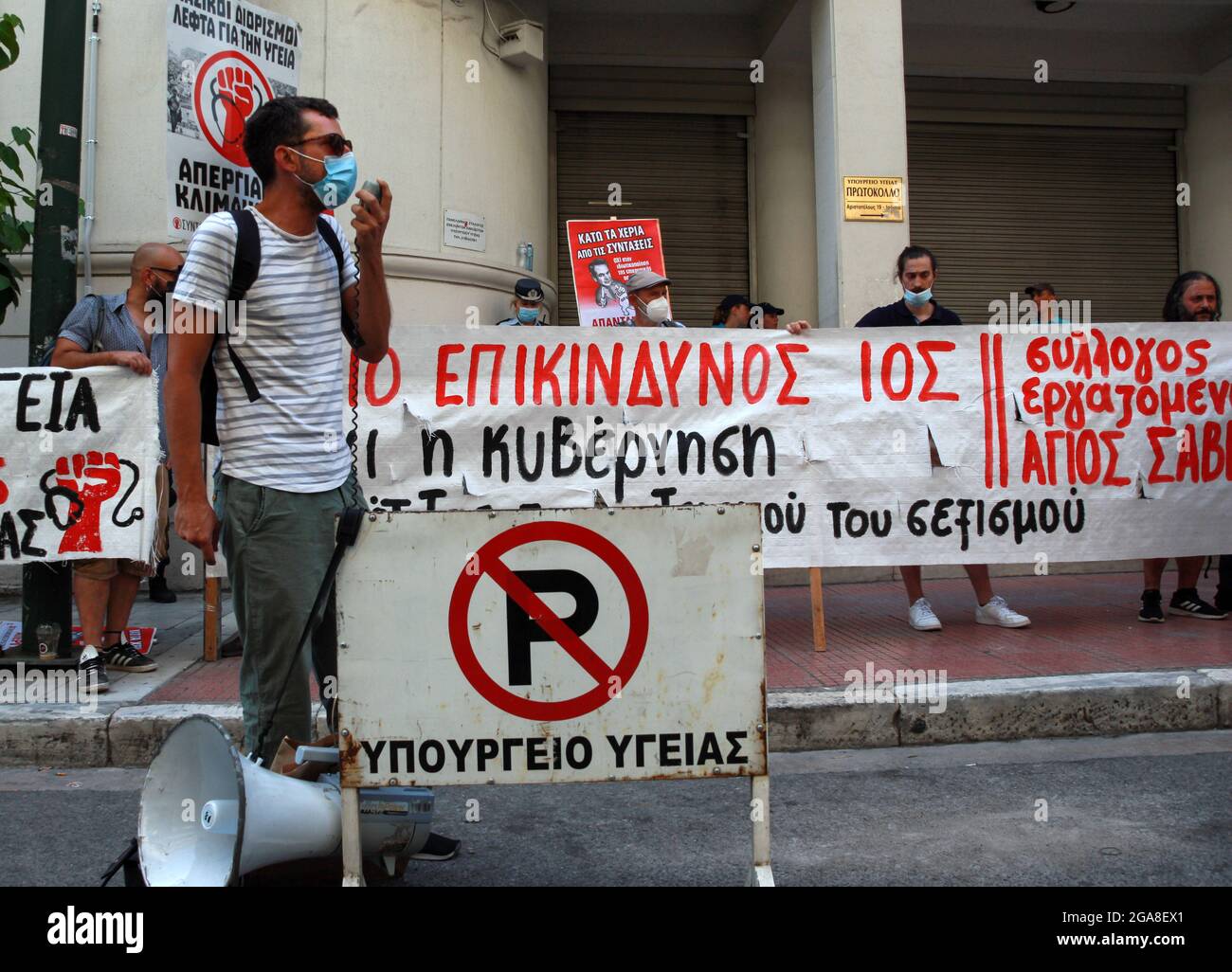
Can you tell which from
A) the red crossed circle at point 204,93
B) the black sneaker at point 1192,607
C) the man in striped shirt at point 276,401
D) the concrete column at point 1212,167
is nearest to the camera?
the man in striped shirt at point 276,401

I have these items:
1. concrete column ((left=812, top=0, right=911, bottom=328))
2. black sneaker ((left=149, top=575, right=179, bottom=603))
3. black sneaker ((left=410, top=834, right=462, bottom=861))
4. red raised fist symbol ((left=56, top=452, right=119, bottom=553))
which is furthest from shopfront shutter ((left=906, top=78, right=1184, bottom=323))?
black sneaker ((left=410, top=834, right=462, bottom=861))

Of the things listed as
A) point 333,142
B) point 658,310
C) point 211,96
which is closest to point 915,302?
point 658,310

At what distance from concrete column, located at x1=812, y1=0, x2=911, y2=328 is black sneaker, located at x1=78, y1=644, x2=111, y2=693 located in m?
5.69

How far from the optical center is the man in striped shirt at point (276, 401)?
9.32 feet

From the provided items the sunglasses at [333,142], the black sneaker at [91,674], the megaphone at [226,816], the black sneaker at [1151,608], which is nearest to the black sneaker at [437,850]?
the megaphone at [226,816]

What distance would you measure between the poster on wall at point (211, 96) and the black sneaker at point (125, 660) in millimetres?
2047

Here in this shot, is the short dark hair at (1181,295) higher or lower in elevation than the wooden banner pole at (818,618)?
higher

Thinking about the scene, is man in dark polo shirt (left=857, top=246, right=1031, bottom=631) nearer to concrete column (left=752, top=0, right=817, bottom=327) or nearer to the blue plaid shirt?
the blue plaid shirt

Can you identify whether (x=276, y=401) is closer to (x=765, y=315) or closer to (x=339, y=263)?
(x=339, y=263)

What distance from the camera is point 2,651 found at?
5.42 m

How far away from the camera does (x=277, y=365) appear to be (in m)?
2.97

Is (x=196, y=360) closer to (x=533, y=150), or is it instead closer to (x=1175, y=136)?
(x=533, y=150)

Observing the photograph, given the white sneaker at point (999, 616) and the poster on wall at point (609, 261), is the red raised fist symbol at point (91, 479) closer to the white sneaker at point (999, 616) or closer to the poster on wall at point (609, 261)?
the poster on wall at point (609, 261)

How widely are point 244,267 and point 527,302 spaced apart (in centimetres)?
571
